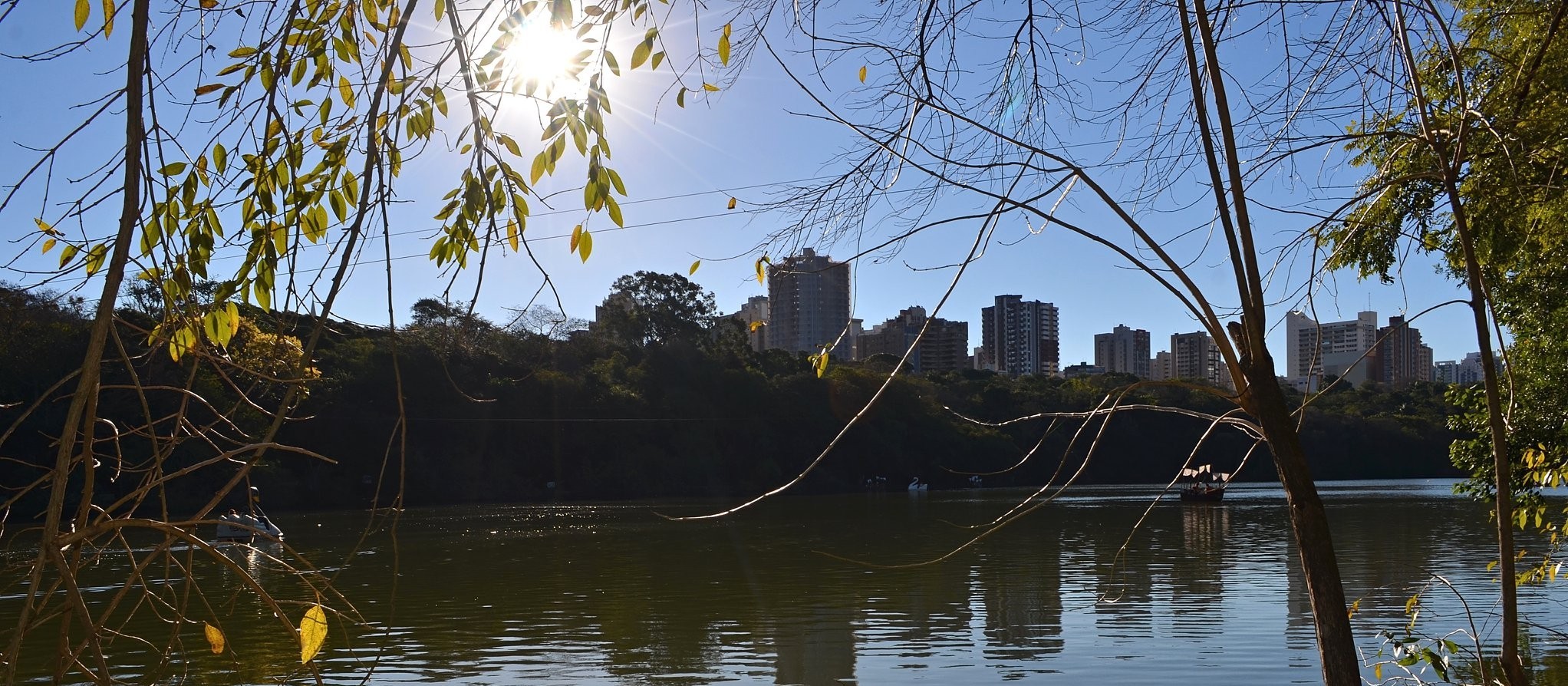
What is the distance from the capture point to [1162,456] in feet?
204

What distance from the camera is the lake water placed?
437 inches

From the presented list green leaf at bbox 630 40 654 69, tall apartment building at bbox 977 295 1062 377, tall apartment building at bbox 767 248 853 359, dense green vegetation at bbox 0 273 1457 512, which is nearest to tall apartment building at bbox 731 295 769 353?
tall apartment building at bbox 767 248 853 359

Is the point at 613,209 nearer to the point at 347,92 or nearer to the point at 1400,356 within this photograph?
the point at 347,92

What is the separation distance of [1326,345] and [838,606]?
12.0 m

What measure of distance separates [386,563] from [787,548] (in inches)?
300

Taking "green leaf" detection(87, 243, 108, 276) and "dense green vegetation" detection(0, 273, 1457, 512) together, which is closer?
"green leaf" detection(87, 243, 108, 276)

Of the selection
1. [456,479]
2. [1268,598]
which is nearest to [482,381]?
[456,479]

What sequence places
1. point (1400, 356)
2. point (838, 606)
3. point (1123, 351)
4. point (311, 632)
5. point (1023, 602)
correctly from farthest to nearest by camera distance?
point (1123, 351) < point (1023, 602) < point (838, 606) < point (1400, 356) < point (311, 632)

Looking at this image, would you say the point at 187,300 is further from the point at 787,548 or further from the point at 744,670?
the point at 787,548

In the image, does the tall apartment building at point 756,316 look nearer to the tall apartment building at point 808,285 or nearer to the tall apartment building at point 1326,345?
the tall apartment building at point 808,285

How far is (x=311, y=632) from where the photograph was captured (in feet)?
5.53

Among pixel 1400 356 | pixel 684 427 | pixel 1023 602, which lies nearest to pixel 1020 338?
pixel 684 427

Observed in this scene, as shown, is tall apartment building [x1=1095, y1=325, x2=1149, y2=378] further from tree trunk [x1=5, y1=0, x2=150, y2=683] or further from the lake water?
tree trunk [x1=5, y1=0, x2=150, y2=683]

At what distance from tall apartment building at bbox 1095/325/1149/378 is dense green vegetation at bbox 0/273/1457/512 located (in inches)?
975
